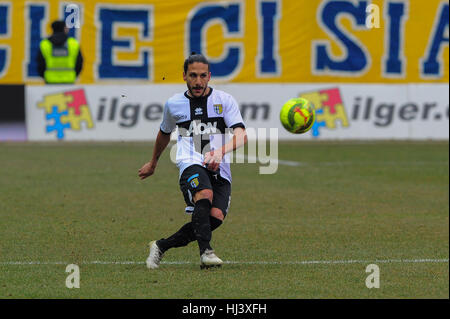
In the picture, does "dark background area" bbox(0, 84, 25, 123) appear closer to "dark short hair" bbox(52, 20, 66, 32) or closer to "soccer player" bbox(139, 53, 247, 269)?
"dark short hair" bbox(52, 20, 66, 32)

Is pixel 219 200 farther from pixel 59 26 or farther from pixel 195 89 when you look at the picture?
pixel 59 26

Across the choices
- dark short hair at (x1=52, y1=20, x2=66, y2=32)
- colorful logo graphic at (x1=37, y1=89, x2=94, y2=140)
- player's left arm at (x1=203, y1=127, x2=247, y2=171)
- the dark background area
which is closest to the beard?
player's left arm at (x1=203, y1=127, x2=247, y2=171)

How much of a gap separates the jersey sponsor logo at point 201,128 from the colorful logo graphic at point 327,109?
51.1 feet

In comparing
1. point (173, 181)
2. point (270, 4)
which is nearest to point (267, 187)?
point (173, 181)

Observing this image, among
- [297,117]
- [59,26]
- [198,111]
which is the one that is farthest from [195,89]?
[59,26]

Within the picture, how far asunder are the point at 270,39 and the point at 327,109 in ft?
8.95

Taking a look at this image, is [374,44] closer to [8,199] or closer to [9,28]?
[9,28]

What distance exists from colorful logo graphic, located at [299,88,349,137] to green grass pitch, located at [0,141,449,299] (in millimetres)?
3592

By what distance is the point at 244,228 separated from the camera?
37.7 ft

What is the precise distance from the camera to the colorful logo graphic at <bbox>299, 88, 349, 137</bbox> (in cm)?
2419

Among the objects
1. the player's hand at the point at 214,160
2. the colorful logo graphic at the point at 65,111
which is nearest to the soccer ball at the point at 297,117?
the player's hand at the point at 214,160

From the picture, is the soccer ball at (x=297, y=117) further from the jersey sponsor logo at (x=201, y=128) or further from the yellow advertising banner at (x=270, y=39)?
the yellow advertising banner at (x=270, y=39)

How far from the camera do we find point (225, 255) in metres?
9.52

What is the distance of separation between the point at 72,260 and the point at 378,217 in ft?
15.0
